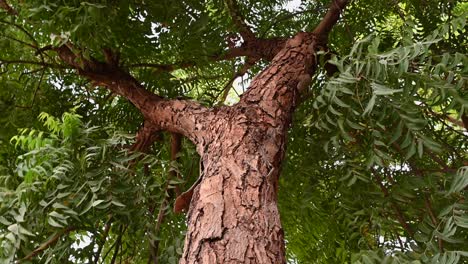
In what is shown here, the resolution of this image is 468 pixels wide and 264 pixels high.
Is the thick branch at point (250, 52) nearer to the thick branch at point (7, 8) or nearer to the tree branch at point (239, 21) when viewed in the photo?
the tree branch at point (239, 21)

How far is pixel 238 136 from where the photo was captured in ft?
3.50

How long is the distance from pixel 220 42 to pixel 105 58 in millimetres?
278

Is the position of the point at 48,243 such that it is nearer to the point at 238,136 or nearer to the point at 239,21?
the point at 238,136

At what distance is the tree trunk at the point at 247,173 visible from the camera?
852 millimetres

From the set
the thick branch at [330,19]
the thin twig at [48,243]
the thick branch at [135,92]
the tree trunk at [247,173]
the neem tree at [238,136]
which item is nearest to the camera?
the tree trunk at [247,173]

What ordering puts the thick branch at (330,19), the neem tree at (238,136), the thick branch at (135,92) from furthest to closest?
the thick branch at (330,19)
the thick branch at (135,92)
the neem tree at (238,136)

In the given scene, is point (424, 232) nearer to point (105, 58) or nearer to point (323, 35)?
point (323, 35)

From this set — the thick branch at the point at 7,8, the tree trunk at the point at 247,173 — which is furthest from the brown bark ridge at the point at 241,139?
the thick branch at the point at 7,8

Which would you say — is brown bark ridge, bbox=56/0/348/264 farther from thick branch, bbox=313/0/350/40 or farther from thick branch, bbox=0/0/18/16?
thick branch, bbox=0/0/18/16

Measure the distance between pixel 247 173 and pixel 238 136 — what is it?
10 cm

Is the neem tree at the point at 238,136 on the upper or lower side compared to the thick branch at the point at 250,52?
lower

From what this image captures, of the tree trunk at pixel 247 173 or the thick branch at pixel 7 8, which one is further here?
the thick branch at pixel 7 8

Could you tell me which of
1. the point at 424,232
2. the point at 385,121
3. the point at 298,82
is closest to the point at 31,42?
the point at 298,82

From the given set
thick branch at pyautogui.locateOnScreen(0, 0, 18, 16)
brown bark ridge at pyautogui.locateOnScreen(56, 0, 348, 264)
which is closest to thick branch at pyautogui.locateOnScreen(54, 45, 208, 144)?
brown bark ridge at pyautogui.locateOnScreen(56, 0, 348, 264)
